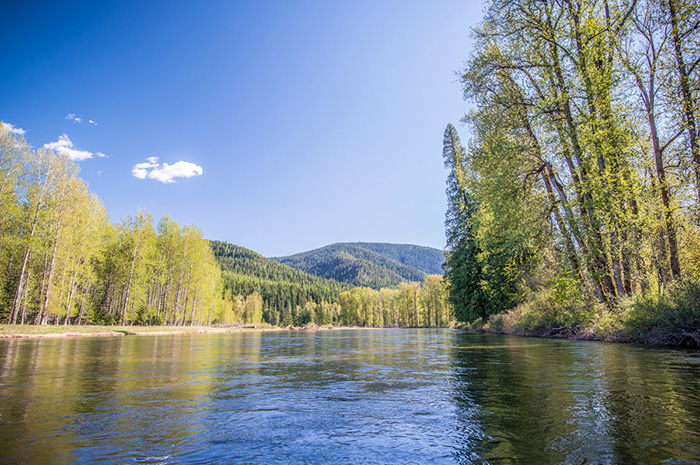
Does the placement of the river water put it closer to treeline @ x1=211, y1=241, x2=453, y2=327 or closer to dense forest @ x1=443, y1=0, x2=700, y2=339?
dense forest @ x1=443, y1=0, x2=700, y2=339

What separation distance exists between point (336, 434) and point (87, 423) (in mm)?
2555

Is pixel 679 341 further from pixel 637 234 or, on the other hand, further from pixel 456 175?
pixel 456 175

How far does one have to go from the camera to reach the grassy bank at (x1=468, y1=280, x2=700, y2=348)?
9586 millimetres

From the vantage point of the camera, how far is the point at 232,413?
405cm

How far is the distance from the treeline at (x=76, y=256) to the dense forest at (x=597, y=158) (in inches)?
1246

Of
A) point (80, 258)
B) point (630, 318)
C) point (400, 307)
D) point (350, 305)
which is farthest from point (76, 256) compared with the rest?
point (350, 305)

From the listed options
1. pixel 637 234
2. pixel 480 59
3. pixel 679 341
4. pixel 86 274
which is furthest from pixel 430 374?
pixel 86 274

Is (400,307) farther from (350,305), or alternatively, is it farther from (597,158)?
(597,158)

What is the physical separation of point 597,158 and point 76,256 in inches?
1542

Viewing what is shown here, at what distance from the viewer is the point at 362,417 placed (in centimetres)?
386

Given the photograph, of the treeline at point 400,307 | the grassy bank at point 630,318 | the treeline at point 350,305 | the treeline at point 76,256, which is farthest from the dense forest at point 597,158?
the treeline at point 350,305

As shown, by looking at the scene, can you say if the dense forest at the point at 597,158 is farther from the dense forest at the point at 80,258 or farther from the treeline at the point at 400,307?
the treeline at the point at 400,307

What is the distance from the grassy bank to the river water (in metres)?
3.56

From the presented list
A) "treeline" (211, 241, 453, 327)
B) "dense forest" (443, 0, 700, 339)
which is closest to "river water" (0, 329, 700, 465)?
"dense forest" (443, 0, 700, 339)
